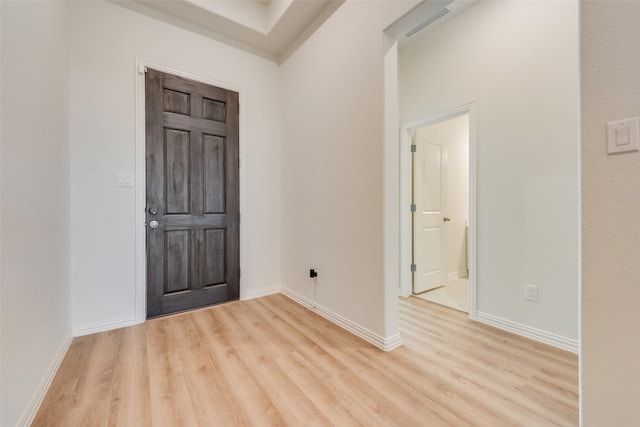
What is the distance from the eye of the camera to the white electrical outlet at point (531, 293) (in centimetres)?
201

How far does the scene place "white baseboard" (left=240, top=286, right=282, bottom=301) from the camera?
2907 mm

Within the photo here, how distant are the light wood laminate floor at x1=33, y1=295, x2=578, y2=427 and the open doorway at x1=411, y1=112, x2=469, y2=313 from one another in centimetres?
91

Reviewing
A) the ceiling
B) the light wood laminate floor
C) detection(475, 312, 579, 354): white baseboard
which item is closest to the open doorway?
detection(475, 312, 579, 354): white baseboard

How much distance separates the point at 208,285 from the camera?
8.88ft

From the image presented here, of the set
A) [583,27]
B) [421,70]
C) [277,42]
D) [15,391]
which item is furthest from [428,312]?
[277,42]

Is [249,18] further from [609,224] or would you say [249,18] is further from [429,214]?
[609,224]

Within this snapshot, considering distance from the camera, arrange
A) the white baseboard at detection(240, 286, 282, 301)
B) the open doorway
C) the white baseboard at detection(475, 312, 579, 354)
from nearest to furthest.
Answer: the white baseboard at detection(475, 312, 579, 354)
the white baseboard at detection(240, 286, 282, 301)
the open doorway

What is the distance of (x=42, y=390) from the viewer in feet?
4.56

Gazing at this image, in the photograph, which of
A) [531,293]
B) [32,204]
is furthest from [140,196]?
[531,293]

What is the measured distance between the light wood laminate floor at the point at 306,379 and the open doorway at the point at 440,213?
905 millimetres

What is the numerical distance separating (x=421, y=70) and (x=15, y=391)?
3.75 meters

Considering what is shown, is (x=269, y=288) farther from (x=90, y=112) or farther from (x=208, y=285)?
(x=90, y=112)

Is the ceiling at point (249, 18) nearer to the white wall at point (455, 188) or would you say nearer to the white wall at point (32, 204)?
the white wall at point (32, 204)

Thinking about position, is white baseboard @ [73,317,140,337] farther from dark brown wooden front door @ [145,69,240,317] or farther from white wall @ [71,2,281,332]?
dark brown wooden front door @ [145,69,240,317]
